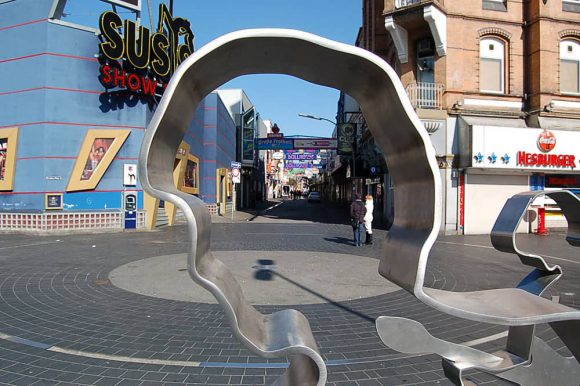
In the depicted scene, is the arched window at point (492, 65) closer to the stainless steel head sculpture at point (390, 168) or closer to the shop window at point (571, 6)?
the shop window at point (571, 6)

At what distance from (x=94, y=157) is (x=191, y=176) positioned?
8.07 metres

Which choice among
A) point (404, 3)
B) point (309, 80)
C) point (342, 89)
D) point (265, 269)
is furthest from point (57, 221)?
point (342, 89)

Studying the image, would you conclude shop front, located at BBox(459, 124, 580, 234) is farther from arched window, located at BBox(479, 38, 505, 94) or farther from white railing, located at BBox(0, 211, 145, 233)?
white railing, located at BBox(0, 211, 145, 233)

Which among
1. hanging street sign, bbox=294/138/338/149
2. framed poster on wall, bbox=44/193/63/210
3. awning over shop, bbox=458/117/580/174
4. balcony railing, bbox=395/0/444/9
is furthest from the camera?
hanging street sign, bbox=294/138/338/149

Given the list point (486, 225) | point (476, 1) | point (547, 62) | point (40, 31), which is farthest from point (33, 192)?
point (547, 62)

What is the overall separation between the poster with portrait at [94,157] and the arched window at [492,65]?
1561 cm

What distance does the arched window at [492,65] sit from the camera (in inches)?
695

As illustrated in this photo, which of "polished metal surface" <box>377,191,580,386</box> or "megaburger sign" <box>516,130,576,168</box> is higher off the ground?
Answer: "megaburger sign" <box>516,130,576,168</box>

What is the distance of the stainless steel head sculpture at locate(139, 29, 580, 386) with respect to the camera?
167cm

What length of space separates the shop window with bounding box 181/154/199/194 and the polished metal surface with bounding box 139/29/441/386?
2113 cm

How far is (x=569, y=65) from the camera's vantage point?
18.0 metres

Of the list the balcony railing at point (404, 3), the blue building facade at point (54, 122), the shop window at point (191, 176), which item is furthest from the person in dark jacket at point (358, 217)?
the shop window at point (191, 176)

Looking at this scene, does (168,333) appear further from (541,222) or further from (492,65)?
(492,65)

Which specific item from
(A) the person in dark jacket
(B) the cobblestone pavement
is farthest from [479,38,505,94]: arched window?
(B) the cobblestone pavement
